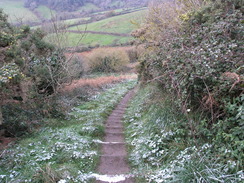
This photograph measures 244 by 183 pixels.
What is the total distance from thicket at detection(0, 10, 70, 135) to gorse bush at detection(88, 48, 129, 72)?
19.8 meters

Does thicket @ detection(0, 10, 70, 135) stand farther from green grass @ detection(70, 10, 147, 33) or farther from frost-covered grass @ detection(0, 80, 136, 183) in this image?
green grass @ detection(70, 10, 147, 33)

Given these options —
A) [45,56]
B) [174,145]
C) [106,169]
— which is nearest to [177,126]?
[174,145]

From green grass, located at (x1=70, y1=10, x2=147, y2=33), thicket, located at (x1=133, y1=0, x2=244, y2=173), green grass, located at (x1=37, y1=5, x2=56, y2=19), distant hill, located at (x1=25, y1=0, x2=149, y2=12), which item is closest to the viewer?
thicket, located at (x1=133, y1=0, x2=244, y2=173)

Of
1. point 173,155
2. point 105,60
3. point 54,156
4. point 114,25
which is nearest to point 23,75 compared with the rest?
point 54,156

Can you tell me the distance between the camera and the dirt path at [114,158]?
5391 millimetres

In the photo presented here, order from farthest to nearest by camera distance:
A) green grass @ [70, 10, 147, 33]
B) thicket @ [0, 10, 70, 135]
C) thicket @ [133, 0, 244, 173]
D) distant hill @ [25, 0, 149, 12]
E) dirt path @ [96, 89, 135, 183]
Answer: distant hill @ [25, 0, 149, 12] → green grass @ [70, 10, 147, 33] → thicket @ [0, 10, 70, 135] → dirt path @ [96, 89, 135, 183] → thicket @ [133, 0, 244, 173]

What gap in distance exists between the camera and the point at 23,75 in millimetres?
8969

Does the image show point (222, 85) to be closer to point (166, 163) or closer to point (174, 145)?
point (174, 145)

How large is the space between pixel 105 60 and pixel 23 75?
25.6 m

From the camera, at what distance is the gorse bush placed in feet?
111

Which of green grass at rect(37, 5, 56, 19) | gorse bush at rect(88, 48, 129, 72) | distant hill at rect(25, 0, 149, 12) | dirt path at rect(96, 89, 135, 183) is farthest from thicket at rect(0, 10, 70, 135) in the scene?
distant hill at rect(25, 0, 149, 12)

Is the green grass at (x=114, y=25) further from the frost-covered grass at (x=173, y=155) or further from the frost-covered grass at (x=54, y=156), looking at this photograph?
the frost-covered grass at (x=173, y=155)

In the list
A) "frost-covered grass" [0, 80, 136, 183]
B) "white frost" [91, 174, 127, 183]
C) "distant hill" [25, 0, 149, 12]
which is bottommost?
"white frost" [91, 174, 127, 183]

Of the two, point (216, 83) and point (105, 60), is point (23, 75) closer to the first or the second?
point (216, 83)
